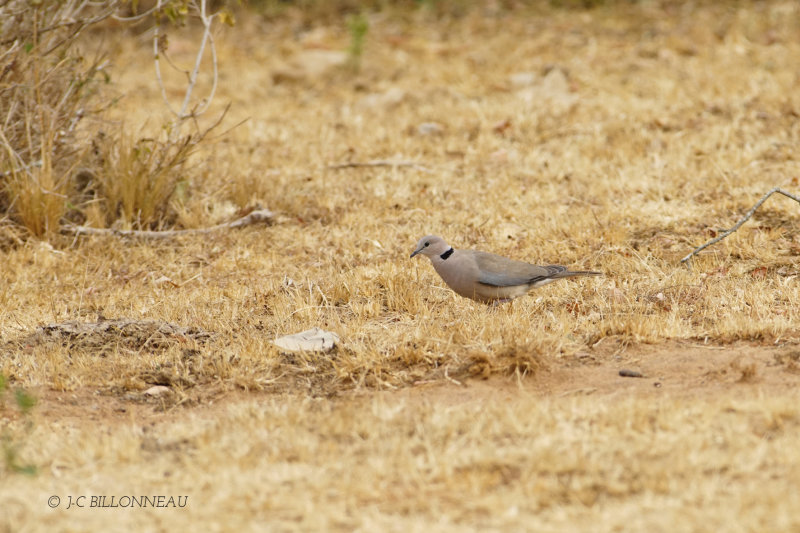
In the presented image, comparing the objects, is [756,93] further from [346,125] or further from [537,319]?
[537,319]

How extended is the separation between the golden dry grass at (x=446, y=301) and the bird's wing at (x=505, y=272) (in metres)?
0.22

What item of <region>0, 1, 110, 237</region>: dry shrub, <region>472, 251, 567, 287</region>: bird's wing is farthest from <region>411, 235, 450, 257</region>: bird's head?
<region>0, 1, 110, 237</region>: dry shrub

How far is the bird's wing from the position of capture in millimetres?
5727

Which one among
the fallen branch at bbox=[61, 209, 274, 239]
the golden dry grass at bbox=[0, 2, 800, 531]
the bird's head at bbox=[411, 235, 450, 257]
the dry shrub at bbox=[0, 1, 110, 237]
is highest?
the dry shrub at bbox=[0, 1, 110, 237]

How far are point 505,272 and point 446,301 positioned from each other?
0.69 meters

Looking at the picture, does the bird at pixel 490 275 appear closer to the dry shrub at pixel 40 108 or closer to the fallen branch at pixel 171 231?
the fallen branch at pixel 171 231

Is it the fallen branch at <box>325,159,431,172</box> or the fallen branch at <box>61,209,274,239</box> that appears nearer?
the fallen branch at <box>61,209,274,239</box>

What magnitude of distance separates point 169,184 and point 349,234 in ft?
4.98

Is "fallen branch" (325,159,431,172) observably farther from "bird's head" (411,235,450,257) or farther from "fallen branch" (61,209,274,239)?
"bird's head" (411,235,450,257)

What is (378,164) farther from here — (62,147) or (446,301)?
(446,301)

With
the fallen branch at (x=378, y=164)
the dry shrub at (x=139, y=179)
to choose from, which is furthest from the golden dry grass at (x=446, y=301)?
the dry shrub at (x=139, y=179)

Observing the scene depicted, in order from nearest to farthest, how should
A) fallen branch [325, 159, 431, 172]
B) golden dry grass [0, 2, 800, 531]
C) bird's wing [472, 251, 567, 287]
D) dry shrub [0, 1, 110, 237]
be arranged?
golden dry grass [0, 2, 800, 531] < bird's wing [472, 251, 567, 287] < dry shrub [0, 1, 110, 237] < fallen branch [325, 159, 431, 172]

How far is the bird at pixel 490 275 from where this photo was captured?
226 inches

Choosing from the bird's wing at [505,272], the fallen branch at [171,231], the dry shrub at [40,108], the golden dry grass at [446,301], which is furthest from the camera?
the fallen branch at [171,231]
